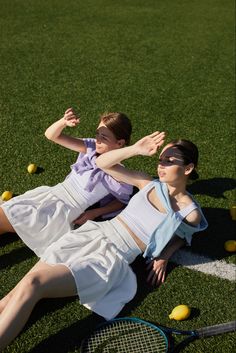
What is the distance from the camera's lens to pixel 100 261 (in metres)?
3.93

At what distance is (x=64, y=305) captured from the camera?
3922 millimetres

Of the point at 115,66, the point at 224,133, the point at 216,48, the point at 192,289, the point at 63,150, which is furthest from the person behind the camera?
the point at 216,48

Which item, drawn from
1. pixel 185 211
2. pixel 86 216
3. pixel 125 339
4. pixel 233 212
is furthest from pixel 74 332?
pixel 233 212

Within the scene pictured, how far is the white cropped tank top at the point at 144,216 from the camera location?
4.18 meters

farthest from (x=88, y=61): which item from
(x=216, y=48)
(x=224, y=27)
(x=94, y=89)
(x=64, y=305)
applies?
(x=64, y=305)

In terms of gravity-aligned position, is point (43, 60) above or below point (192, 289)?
above

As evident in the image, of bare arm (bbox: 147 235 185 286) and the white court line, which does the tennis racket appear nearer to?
bare arm (bbox: 147 235 185 286)

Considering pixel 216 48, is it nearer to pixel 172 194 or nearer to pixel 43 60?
pixel 43 60

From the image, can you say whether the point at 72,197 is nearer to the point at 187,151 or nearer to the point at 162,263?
the point at 162,263

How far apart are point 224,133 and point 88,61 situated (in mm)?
3551

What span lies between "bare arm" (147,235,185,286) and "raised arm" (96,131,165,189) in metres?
0.61

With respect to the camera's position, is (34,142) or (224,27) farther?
(224,27)

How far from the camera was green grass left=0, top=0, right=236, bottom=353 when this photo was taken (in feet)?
13.0

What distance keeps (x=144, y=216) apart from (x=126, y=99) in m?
3.88
